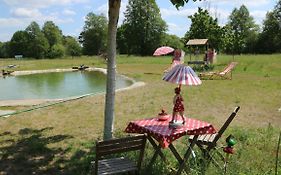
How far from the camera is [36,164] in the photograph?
21.3 ft

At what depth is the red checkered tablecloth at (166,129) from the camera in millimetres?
5348

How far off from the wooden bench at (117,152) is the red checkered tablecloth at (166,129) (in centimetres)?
24

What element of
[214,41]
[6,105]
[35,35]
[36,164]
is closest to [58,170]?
[36,164]

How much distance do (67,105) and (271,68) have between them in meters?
18.5

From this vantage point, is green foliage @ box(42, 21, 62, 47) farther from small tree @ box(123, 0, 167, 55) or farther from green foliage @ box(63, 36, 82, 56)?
small tree @ box(123, 0, 167, 55)

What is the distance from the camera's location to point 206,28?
29469 millimetres

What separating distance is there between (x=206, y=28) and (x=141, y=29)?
40750mm

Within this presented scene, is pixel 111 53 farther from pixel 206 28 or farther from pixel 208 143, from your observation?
pixel 206 28

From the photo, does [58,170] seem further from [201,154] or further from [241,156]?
[241,156]

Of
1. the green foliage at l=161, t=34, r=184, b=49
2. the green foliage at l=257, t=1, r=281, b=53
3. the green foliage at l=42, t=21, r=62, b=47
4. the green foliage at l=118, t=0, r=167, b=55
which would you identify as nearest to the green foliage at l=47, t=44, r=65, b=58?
the green foliage at l=42, t=21, r=62, b=47

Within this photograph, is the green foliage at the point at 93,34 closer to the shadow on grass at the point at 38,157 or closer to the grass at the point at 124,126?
the grass at the point at 124,126

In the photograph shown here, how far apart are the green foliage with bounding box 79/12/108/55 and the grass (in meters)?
65.0

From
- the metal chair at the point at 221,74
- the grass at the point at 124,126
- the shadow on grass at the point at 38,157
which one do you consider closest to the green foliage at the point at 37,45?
the metal chair at the point at 221,74

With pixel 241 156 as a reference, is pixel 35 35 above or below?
above
